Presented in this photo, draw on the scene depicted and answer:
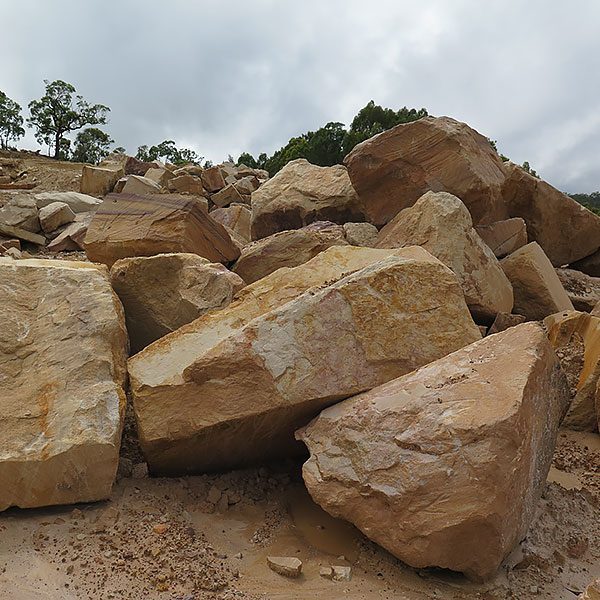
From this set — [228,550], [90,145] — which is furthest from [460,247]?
[90,145]

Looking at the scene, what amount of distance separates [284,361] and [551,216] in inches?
180

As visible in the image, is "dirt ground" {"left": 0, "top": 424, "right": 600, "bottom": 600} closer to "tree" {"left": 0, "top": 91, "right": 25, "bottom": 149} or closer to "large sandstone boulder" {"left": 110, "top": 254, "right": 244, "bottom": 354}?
"large sandstone boulder" {"left": 110, "top": 254, "right": 244, "bottom": 354}

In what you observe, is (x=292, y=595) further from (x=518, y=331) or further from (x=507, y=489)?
(x=518, y=331)

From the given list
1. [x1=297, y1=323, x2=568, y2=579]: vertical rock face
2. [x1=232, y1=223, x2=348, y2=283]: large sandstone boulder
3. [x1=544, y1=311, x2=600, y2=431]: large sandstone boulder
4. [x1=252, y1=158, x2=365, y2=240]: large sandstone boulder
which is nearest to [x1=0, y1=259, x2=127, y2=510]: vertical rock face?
[x1=297, y1=323, x2=568, y2=579]: vertical rock face

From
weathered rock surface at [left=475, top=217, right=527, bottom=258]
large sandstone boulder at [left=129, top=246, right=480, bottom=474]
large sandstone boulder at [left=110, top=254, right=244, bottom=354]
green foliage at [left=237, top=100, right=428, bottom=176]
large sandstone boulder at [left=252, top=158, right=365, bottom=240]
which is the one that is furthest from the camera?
green foliage at [left=237, top=100, right=428, bottom=176]

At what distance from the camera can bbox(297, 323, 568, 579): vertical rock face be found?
213 cm

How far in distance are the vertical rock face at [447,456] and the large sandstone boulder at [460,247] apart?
1.75 metres

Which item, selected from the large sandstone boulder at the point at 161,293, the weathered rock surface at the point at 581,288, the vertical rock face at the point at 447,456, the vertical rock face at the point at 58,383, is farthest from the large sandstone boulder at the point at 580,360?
the vertical rock face at the point at 58,383

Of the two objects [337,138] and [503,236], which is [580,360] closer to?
[503,236]

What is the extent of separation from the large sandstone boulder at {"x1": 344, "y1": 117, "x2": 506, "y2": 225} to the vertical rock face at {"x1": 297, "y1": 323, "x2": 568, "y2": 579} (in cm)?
279

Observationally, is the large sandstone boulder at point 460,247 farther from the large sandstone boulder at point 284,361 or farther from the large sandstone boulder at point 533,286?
the large sandstone boulder at point 284,361

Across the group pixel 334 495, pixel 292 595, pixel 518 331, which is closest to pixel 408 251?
pixel 518 331

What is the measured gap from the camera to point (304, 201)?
244 inches

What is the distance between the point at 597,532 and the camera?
8.93 ft
